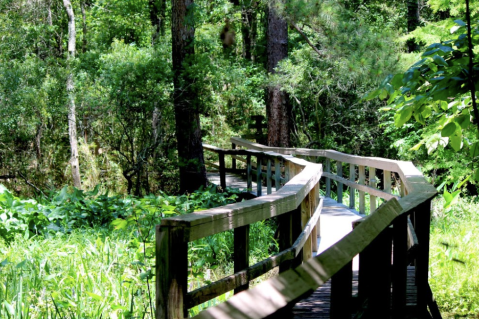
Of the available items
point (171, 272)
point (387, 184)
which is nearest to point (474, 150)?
point (171, 272)

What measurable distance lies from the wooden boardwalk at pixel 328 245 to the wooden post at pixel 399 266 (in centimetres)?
25

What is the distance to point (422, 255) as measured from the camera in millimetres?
3500

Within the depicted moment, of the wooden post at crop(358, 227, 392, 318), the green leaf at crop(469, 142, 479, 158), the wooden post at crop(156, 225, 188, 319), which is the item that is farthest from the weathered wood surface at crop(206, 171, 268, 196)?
the wooden post at crop(358, 227, 392, 318)

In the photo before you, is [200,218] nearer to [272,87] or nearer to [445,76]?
[445,76]

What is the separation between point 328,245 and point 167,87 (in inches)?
254

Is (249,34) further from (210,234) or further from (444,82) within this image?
(210,234)

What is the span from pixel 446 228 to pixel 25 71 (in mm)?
14242

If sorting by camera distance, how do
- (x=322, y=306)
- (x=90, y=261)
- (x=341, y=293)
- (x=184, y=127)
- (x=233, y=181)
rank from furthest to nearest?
(x=233, y=181), (x=184, y=127), (x=90, y=261), (x=322, y=306), (x=341, y=293)

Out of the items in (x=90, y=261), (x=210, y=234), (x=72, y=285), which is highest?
(x=210, y=234)

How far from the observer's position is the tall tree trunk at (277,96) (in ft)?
53.4

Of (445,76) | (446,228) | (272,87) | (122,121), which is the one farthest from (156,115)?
(445,76)

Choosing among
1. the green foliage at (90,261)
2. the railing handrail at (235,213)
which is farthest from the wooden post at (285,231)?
the green foliage at (90,261)

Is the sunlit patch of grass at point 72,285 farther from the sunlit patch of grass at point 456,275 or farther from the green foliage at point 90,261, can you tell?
the sunlit patch of grass at point 456,275

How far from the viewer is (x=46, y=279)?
14.8ft
